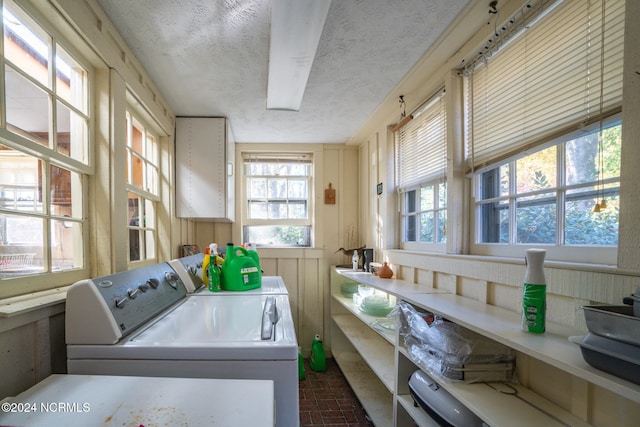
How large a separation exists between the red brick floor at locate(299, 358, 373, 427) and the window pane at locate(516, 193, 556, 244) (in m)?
1.77

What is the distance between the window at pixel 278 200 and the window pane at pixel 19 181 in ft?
7.48

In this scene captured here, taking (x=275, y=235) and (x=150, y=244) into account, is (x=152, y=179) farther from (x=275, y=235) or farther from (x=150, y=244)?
(x=275, y=235)

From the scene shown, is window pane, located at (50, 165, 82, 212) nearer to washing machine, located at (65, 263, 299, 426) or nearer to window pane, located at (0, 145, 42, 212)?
window pane, located at (0, 145, 42, 212)

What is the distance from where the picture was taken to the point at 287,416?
964mm

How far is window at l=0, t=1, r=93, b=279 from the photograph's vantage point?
975mm

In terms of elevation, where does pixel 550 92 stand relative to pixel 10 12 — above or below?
below

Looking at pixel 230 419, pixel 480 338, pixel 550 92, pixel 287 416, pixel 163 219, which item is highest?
pixel 550 92

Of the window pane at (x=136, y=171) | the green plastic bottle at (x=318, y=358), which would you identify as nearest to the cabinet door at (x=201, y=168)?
the window pane at (x=136, y=171)

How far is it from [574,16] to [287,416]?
1.74 metres

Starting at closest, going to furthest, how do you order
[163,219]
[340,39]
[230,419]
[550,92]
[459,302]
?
[230,419] < [550,92] < [459,302] < [340,39] < [163,219]

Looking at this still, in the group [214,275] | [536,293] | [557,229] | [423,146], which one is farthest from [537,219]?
[214,275]

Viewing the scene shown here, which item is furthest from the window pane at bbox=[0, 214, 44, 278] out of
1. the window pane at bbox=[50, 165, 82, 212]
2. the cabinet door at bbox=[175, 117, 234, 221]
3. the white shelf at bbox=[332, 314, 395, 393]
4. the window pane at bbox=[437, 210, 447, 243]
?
the window pane at bbox=[437, 210, 447, 243]

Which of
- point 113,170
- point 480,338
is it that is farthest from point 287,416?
point 113,170

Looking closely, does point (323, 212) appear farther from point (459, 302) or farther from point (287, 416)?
point (287, 416)
